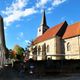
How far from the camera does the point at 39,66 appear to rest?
124ft

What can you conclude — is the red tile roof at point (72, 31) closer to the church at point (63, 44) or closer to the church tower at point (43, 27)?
the church at point (63, 44)

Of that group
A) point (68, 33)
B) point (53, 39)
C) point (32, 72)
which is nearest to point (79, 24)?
point (68, 33)

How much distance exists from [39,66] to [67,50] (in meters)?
27.9

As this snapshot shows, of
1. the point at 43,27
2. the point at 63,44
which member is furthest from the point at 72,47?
the point at 43,27

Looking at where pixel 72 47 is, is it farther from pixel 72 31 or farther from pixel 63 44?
pixel 72 31

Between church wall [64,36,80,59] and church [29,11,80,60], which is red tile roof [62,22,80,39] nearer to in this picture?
church [29,11,80,60]

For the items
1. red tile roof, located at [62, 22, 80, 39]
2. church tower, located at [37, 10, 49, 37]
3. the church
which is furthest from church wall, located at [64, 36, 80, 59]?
church tower, located at [37, 10, 49, 37]

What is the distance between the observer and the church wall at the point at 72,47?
6006 cm

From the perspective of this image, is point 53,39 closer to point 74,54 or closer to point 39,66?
point 74,54

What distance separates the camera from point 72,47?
62500 millimetres

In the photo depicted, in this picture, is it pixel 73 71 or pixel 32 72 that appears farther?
pixel 73 71

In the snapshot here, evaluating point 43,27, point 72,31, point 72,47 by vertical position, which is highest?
point 43,27

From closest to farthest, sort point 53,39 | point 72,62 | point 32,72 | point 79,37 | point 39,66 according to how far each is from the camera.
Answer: point 32,72, point 39,66, point 72,62, point 79,37, point 53,39

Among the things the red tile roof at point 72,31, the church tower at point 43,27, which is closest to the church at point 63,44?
the red tile roof at point 72,31
